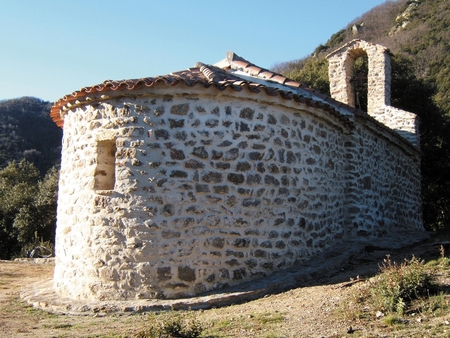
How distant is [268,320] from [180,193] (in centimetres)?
223

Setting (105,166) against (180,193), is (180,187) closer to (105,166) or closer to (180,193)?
(180,193)

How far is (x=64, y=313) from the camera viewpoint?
19.8 feet

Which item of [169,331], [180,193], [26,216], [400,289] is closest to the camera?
[169,331]

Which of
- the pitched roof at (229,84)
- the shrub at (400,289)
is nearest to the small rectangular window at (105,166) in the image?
the pitched roof at (229,84)

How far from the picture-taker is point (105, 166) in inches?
264

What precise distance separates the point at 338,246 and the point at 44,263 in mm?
8248

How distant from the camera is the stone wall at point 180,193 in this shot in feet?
20.4

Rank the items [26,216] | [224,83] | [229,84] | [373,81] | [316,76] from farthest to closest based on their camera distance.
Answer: [316,76] → [26,216] → [373,81] → [224,83] → [229,84]

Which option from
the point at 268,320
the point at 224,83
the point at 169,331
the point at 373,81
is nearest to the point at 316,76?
the point at 373,81

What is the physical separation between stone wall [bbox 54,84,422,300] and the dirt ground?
0.69 meters

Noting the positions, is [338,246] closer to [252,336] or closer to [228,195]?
[228,195]

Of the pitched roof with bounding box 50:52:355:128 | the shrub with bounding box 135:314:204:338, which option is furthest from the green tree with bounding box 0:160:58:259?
the shrub with bounding box 135:314:204:338

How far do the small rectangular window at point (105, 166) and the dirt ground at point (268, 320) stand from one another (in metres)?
1.84

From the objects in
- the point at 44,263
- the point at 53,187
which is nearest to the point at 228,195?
the point at 44,263
